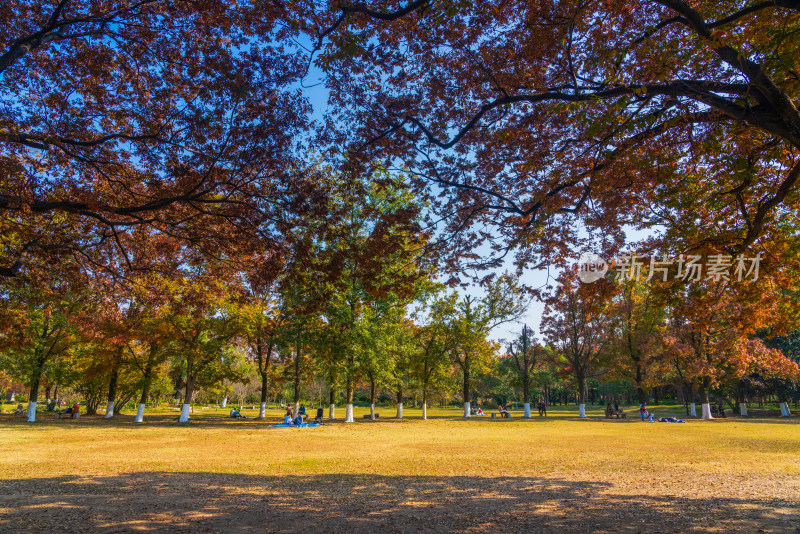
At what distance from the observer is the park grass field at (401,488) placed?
6098 mm

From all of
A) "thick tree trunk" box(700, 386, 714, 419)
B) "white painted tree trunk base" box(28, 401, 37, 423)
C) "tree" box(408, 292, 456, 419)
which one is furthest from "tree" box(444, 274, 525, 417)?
"white painted tree trunk base" box(28, 401, 37, 423)

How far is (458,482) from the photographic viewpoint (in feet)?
29.9

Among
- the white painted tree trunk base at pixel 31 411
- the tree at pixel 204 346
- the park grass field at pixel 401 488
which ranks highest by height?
the tree at pixel 204 346

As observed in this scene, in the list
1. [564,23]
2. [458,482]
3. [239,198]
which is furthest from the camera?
[458,482]

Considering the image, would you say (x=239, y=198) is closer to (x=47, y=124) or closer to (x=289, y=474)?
(x=47, y=124)

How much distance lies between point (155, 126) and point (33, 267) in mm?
5981

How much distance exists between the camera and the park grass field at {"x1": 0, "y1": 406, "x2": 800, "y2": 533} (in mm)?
6098

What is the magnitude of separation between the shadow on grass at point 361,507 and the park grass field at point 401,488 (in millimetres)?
30

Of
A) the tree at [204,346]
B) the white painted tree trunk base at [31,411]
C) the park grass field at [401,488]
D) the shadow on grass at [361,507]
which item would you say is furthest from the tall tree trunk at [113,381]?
the shadow on grass at [361,507]

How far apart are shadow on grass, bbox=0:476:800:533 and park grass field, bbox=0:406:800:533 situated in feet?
0.10

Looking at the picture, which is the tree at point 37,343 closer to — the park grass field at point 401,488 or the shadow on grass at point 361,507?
the park grass field at point 401,488

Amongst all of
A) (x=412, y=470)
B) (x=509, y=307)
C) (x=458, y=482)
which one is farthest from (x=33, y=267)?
(x=509, y=307)

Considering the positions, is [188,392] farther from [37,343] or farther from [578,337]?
[578,337]

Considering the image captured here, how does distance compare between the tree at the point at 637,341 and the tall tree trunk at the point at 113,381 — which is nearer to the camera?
the tall tree trunk at the point at 113,381
